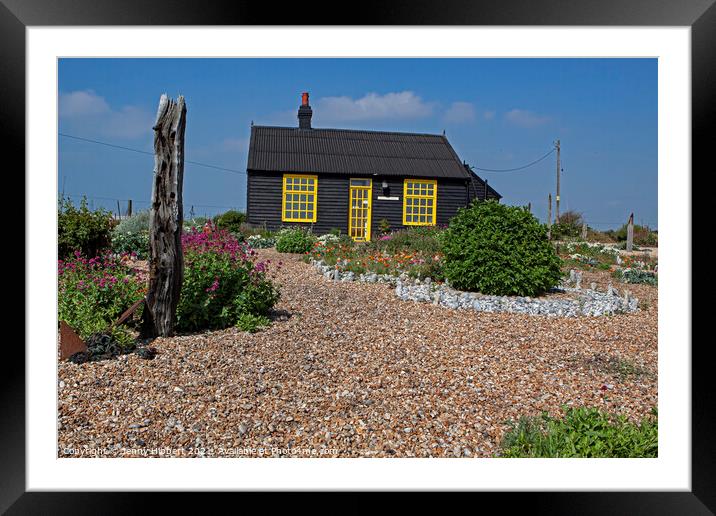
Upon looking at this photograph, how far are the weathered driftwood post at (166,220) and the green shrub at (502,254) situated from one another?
387cm

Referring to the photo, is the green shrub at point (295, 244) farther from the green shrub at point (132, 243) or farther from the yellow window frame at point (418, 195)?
the yellow window frame at point (418, 195)

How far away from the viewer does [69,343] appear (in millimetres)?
4559

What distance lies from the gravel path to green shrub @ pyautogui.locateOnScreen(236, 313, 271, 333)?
0.09 meters

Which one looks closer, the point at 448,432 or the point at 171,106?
the point at 448,432

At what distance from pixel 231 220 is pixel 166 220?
12.5 m

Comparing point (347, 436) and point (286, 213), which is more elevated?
point (286, 213)

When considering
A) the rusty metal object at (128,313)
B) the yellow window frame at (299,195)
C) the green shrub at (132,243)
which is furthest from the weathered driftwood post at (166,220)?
the yellow window frame at (299,195)

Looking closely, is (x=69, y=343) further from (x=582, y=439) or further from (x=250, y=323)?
(x=582, y=439)

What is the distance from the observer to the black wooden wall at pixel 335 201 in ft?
54.0
